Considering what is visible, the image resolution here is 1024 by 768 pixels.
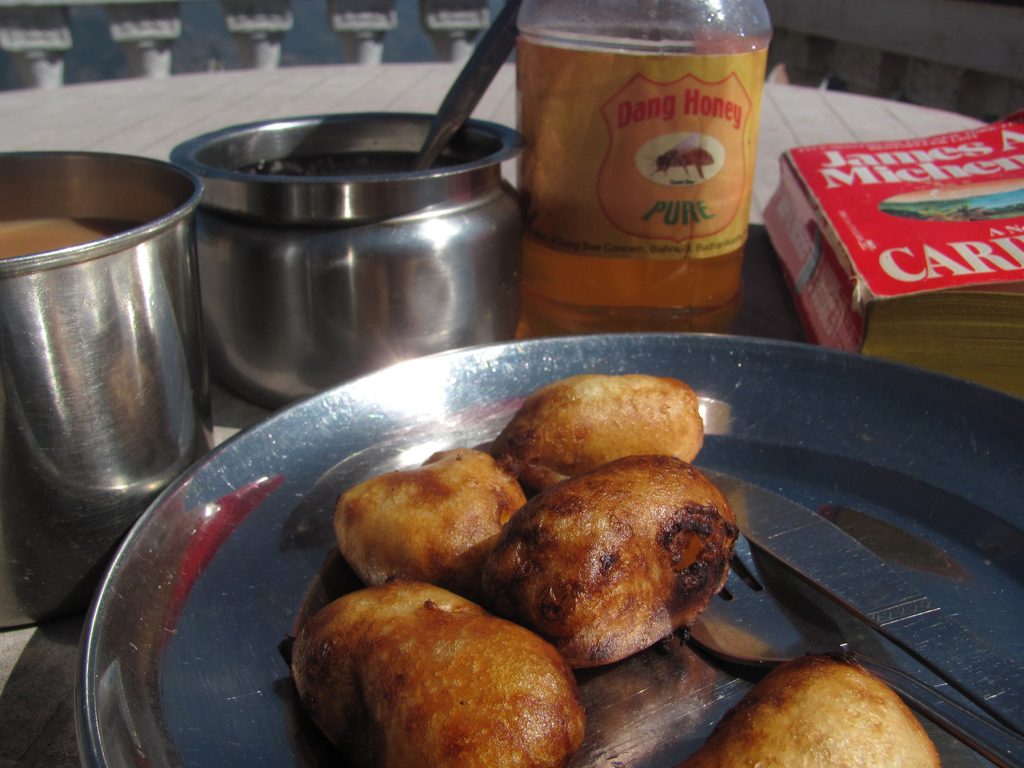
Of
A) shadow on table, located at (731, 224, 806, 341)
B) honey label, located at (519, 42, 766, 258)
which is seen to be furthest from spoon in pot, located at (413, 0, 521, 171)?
shadow on table, located at (731, 224, 806, 341)

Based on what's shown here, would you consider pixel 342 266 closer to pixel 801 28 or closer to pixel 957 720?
pixel 957 720

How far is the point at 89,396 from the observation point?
0.68 metres

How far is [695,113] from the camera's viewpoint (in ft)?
3.19

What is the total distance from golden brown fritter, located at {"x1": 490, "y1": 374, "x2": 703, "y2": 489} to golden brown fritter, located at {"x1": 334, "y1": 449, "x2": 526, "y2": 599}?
72 mm

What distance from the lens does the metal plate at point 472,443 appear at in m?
0.55

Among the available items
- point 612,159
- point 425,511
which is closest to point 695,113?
point 612,159

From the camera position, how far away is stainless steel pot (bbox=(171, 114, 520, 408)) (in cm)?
89

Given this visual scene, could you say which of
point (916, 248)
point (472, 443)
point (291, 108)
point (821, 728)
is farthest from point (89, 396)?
point (291, 108)

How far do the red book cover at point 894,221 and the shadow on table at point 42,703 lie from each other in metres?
0.76

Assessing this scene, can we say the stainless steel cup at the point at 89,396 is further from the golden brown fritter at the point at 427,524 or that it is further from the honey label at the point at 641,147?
the honey label at the point at 641,147

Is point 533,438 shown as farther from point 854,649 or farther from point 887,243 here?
point 887,243

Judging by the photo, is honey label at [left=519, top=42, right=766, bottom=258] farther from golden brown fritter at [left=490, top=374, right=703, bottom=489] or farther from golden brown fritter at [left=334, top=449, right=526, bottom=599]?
golden brown fritter at [left=334, top=449, right=526, bottom=599]

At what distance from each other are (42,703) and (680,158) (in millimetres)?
753

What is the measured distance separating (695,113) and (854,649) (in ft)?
1.86
